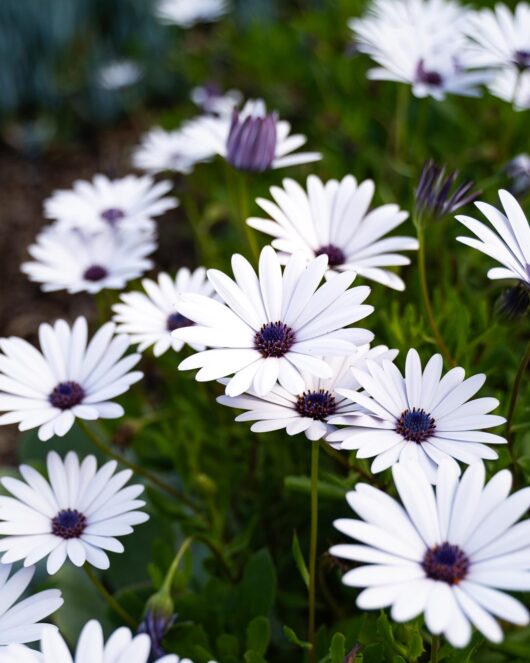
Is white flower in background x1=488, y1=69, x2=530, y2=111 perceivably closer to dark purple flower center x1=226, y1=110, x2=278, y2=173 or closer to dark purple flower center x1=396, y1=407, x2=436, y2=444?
dark purple flower center x1=226, y1=110, x2=278, y2=173

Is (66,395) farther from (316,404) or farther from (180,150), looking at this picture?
(180,150)

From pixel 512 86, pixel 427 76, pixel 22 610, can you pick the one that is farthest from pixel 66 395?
pixel 512 86

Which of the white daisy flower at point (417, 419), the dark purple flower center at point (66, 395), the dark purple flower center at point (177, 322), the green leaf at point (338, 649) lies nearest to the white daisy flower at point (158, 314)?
the dark purple flower center at point (177, 322)

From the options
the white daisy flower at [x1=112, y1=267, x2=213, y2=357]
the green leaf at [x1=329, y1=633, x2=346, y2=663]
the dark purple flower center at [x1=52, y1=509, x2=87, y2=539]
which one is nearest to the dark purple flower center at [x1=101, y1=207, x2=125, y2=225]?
the white daisy flower at [x1=112, y1=267, x2=213, y2=357]

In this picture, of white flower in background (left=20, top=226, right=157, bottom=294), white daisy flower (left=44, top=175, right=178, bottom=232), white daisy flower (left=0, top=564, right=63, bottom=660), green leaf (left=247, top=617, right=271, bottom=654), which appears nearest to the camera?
white daisy flower (left=0, top=564, right=63, bottom=660)

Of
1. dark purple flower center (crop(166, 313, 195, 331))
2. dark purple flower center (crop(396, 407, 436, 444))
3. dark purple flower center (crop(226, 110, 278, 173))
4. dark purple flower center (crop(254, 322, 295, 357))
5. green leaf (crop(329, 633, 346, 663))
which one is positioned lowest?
green leaf (crop(329, 633, 346, 663))

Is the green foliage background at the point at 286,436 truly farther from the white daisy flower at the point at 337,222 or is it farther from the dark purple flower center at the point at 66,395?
the dark purple flower center at the point at 66,395
